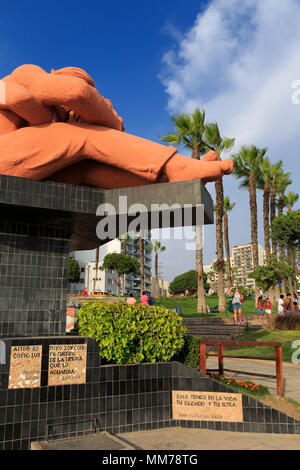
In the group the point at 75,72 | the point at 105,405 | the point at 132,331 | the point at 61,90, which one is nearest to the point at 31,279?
the point at 132,331

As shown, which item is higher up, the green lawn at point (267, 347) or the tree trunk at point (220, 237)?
the tree trunk at point (220, 237)

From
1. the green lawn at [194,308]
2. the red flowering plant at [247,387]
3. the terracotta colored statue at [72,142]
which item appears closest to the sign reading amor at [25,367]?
the terracotta colored statue at [72,142]

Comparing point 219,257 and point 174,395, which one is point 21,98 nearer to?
point 174,395

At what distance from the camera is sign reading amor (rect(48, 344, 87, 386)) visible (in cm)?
550

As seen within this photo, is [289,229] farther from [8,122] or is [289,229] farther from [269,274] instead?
[8,122]

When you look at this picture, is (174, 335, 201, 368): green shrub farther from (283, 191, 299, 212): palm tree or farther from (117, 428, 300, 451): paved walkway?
(283, 191, 299, 212): palm tree

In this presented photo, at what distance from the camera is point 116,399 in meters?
5.71

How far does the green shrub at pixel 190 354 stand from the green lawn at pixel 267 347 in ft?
23.3

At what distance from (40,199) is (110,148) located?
1.78 meters

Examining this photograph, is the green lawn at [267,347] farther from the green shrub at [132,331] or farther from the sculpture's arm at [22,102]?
the sculpture's arm at [22,102]

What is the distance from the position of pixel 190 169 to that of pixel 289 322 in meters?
12.9

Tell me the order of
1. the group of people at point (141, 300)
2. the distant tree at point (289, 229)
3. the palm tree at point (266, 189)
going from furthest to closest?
1. the palm tree at point (266, 189)
2. the distant tree at point (289, 229)
3. the group of people at point (141, 300)

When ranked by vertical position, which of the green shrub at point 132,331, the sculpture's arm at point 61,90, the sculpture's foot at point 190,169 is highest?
the sculpture's arm at point 61,90

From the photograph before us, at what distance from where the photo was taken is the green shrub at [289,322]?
16875 millimetres
